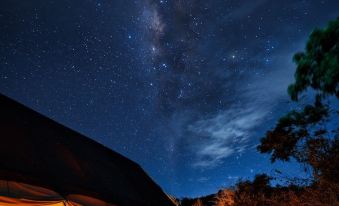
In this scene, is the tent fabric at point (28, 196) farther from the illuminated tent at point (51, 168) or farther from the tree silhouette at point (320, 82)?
the tree silhouette at point (320, 82)

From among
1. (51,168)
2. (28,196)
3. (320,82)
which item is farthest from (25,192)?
(320,82)

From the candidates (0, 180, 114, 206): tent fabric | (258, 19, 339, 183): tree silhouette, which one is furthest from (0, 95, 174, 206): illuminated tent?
(258, 19, 339, 183): tree silhouette

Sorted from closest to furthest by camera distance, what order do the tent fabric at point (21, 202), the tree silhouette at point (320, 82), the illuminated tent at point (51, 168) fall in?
the tent fabric at point (21, 202), the illuminated tent at point (51, 168), the tree silhouette at point (320, 82)

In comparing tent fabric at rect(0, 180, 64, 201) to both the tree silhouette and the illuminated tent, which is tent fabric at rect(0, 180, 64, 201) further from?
the tree silhouette

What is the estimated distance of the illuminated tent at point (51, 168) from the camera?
15.6ft

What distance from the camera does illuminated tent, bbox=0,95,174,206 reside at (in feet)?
15.6

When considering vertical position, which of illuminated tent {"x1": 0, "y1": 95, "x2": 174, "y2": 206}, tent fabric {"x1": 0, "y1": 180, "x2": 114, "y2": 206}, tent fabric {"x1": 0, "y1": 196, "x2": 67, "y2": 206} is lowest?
tent fabric {"x1": 0, "y1": 196, "x2": 67, "y2": 206}

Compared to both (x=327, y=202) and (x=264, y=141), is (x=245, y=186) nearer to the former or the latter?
(x=264, y=141)

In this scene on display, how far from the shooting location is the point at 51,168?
5527 millimetres

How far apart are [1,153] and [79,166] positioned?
6.27 feet

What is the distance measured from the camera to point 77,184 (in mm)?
5738

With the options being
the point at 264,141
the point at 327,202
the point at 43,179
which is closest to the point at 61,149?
the point at 43,179

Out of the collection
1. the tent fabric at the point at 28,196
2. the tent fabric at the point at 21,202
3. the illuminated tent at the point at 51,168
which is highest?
the illuminated tent at the point at 51,168

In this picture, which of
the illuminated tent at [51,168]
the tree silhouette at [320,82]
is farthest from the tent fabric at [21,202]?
the tree silhouette at [320,82]
